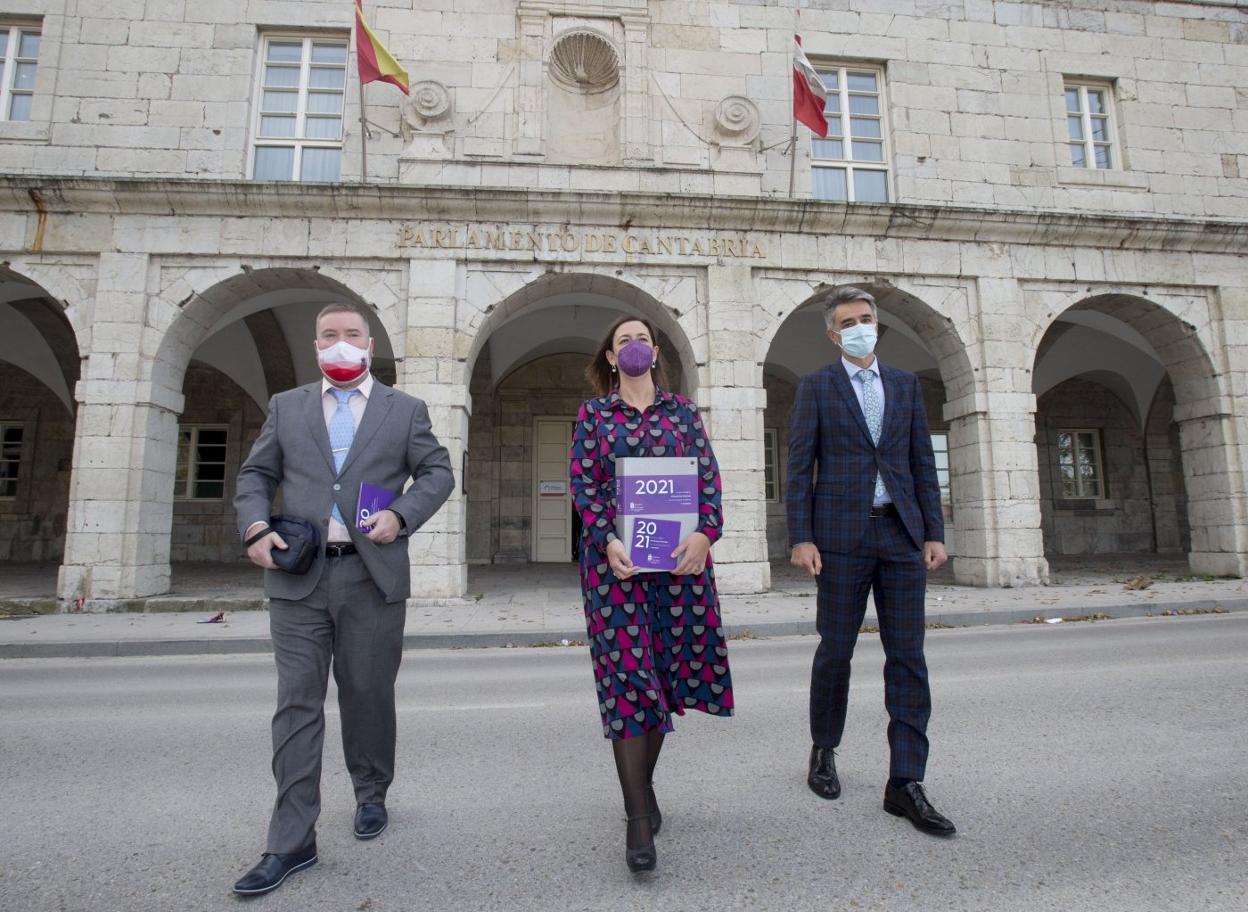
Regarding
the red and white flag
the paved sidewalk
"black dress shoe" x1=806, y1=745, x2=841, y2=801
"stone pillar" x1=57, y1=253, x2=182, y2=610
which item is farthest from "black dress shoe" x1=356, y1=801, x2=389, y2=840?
the red and white flag

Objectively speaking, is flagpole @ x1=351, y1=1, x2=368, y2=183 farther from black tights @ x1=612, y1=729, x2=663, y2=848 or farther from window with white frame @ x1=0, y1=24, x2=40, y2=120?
black tights @ x1=612, y1=729, x2=663, y2=848

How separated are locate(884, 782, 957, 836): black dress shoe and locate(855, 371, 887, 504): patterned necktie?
45.7 inches

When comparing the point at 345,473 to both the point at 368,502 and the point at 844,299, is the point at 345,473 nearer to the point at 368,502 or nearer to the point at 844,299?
the point at 368,502

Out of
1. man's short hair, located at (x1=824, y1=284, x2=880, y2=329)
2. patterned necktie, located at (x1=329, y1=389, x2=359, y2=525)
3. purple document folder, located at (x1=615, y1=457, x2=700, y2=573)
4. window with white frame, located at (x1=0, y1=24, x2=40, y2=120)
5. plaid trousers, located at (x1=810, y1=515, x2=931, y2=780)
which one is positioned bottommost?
plaid trousers, located at (x1=810, y1=515, x2=931, y2=780)

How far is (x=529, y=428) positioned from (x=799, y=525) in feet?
48.2

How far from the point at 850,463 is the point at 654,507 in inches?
39.3

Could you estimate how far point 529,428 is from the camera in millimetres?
17438

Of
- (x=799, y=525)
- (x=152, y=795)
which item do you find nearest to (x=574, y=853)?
(x=799, y=525)

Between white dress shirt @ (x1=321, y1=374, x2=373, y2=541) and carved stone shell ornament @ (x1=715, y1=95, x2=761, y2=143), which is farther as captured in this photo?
carved stone shell ornament @ (x1=715, y1=95, x2=761, y2=143)

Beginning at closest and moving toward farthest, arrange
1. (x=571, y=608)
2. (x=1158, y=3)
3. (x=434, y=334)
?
(x=571, y=608)
(x=434, y=334)
(x=1158, y=3)

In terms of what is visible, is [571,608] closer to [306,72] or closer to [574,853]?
[574,853]

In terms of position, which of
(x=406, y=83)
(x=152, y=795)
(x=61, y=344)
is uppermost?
(x=406, y=83)

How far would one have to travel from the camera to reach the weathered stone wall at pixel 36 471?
16781 millimetres

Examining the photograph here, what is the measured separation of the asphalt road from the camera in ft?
7.47
